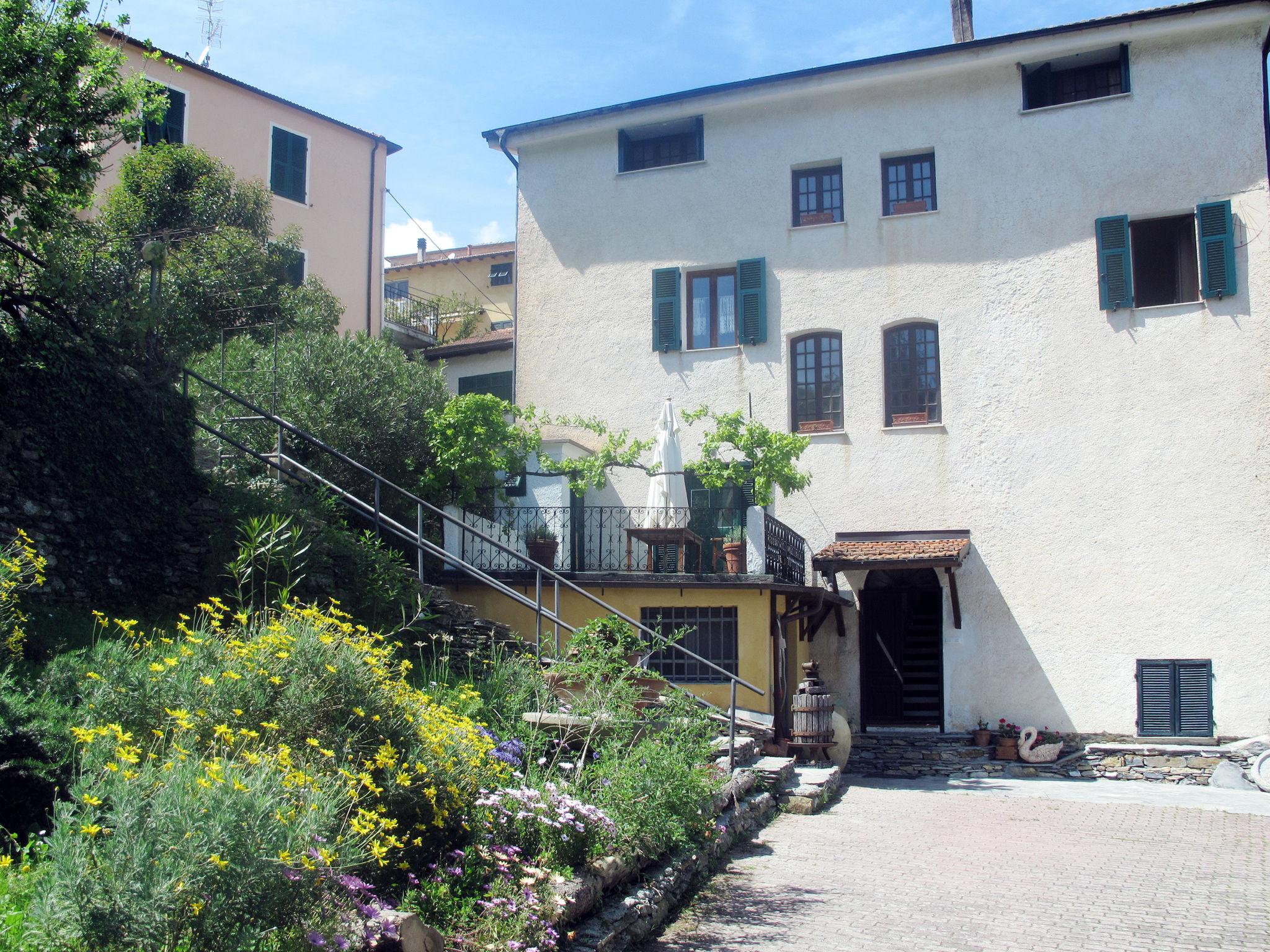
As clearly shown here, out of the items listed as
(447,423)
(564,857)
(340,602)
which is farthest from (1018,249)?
(564,857)

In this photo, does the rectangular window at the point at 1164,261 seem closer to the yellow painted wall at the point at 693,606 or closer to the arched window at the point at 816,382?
the arched window at the point at 816,382

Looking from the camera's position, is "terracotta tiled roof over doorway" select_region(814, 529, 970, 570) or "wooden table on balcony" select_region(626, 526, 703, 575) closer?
"wooden table on balcony" select_region(626, 526, 703, 575)

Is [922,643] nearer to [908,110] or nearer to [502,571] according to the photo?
[502,571]

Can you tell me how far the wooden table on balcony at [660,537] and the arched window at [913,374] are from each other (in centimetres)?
409

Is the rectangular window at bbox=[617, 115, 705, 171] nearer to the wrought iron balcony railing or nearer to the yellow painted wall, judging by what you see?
the yellow painted wall

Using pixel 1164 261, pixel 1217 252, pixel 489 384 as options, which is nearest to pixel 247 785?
pixel 1217 252

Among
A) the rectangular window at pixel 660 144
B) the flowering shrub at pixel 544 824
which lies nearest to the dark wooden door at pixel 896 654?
the rectangular window at pixel 660 144

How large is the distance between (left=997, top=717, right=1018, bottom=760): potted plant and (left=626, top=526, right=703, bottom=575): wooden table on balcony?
4.84m

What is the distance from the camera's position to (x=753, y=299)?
17.2 m

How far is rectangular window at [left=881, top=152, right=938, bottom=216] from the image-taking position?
1689 cm

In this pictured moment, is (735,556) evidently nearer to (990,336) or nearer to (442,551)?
(442,551)

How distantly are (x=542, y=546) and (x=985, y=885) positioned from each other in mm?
7758

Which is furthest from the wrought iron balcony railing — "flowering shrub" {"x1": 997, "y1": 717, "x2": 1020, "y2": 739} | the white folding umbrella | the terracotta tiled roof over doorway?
"flowering shrub" {"x1": 997, "y1": 717, "x2": 1020, "y2": 739}

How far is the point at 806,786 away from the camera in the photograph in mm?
10461
